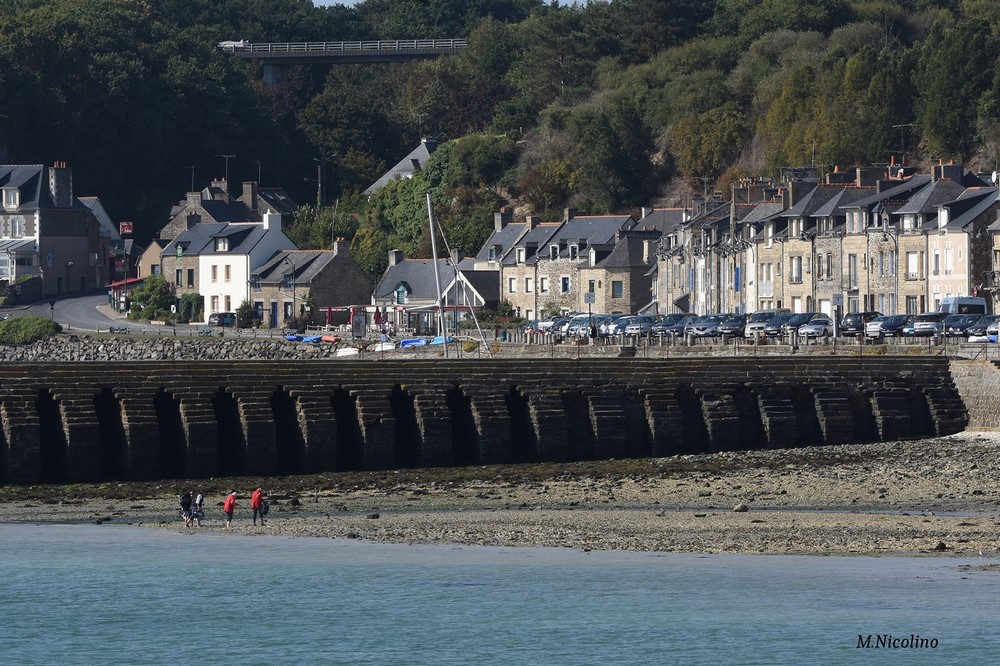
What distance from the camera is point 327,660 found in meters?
28.2

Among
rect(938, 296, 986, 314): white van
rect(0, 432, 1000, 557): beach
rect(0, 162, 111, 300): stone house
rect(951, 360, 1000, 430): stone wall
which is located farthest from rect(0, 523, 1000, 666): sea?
rect(0, 162, 111, 300): stone house

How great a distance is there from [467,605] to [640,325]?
5478cm

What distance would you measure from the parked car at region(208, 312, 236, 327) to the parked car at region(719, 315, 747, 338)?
45.1m

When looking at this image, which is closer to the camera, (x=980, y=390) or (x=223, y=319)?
(x=980, y=390)

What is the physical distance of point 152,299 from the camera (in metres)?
124

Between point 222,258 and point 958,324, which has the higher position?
point 222,258

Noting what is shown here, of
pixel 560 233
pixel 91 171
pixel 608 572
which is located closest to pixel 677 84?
pixel 560 233

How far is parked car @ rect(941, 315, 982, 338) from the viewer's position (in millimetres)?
65500

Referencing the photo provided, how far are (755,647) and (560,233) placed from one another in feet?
281

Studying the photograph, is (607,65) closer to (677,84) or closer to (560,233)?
(677,84)

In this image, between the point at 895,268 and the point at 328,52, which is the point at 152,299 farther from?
the point at 328,52

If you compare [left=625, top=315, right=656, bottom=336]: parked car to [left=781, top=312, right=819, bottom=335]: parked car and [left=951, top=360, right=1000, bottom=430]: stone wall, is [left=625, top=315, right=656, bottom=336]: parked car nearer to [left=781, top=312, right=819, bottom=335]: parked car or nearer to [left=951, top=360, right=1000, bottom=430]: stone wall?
[left=781, top=312, right=819, bottom=335]: parked car

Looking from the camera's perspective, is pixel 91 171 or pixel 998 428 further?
pixel 91 171

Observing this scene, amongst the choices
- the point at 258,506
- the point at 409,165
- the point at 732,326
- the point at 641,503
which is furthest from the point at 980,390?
the point at 409,165
